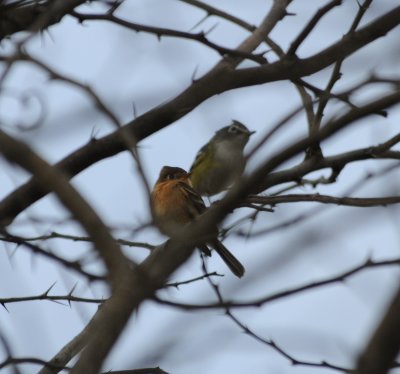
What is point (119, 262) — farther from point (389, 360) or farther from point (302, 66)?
point (302, 66)

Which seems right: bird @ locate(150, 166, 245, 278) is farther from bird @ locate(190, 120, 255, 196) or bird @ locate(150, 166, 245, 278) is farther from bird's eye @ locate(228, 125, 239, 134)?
bird's eye @ locate(228, 125, 239, 134)

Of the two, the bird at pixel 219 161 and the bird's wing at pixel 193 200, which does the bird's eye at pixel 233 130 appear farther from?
the bird's wing at pixel 193 200

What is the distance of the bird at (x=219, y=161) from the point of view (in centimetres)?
983

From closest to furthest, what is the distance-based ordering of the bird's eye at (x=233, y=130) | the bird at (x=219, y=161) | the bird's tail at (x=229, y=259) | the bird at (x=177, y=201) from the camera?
the bird's tail at (x=229, y=259) → the bird at (x=177, y=201) → the bird at (x=219, y=161) → the bird's eye at (x=233, y=130)

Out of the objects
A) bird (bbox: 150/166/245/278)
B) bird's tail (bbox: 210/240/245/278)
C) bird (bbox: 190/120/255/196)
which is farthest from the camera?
bird (bbox: 190/120/255/196)

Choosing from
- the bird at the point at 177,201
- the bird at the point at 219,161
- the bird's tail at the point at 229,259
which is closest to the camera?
the bird's tail at the point at 229,259

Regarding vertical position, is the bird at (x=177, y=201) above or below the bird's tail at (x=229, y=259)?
above

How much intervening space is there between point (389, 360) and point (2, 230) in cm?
258

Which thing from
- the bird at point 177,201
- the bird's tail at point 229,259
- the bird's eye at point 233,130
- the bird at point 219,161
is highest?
the bird's eye at point 233,130

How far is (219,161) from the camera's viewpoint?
10.2 meters

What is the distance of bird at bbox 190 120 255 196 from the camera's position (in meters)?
9.83

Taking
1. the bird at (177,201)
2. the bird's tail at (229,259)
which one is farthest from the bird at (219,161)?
the bird's tail at (229,259)

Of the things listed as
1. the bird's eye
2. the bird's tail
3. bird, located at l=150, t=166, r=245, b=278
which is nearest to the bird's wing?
bird, located at l=150, t=166, r=245, b=278

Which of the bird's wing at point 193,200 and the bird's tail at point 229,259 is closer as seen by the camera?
the bird's tail at point 229,259
